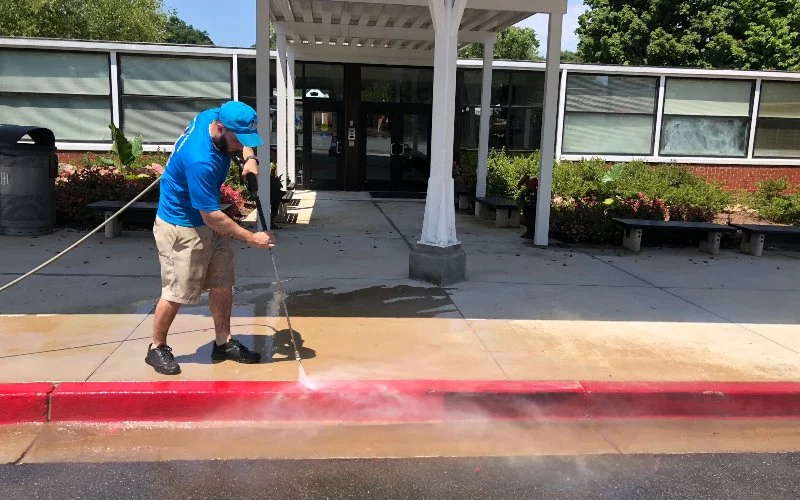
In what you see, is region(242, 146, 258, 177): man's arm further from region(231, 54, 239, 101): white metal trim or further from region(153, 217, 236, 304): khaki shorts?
region(231, 54, 239, 101): white metal trim

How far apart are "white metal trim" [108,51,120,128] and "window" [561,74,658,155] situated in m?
11.3

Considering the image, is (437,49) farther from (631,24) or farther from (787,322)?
(631,24)

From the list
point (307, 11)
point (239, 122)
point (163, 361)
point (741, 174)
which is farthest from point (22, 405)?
point (741, 174)

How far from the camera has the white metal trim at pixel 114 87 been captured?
598 inches

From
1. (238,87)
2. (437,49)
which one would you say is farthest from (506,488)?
(238,87)

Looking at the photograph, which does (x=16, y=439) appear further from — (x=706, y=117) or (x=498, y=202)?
(x=706, y=117)

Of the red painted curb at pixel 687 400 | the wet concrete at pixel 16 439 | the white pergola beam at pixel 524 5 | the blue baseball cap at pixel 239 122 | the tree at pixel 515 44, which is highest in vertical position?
the tree at pixel 515 44

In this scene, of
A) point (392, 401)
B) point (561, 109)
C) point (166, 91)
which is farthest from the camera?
point (561, 109)

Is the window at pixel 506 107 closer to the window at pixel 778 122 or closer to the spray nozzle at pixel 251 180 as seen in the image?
the window at pixel 778 122

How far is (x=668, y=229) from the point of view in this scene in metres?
9.93

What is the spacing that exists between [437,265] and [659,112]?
12483 mm

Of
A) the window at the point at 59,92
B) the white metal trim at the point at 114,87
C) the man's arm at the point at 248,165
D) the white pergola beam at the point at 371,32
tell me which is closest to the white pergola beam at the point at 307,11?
the white pergola beam at the point at 371,32

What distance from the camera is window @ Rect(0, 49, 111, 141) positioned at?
15.0 meters

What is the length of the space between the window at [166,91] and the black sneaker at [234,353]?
39.6ft
